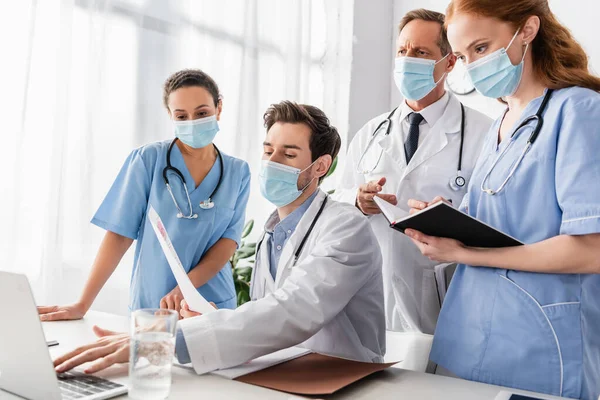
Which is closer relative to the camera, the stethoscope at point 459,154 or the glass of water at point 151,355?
the glass of water at point 151,355

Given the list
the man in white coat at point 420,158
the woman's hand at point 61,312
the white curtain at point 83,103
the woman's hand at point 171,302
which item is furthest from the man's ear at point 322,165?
the white curtain at point 83,103

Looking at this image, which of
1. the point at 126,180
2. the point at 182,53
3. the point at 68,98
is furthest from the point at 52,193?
the point at 182,53

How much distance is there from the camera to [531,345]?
3.82 ft

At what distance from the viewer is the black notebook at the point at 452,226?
1100mm

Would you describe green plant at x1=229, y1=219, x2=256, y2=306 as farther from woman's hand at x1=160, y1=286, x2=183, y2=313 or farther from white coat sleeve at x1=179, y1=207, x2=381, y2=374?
white coat sleeve at x1=179, y1=207, x2=381, y2=374

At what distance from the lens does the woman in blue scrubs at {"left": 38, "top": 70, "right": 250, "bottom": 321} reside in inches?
70.0

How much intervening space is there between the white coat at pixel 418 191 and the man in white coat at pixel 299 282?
295 mm

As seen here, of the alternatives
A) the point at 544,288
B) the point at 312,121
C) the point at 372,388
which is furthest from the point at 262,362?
the point at 312,121

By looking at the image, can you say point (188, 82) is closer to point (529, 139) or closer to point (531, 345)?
point (529, 139)

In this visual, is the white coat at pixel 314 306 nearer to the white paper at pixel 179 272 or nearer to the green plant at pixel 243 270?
the white paper at pixel 179 272

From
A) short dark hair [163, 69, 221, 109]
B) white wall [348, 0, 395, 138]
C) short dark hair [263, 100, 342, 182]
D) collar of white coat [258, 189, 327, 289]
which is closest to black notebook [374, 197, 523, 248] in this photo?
collar of white coat [258, 189, 327, 289]

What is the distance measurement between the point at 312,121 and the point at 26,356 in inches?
39.2

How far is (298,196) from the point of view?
5.24ft

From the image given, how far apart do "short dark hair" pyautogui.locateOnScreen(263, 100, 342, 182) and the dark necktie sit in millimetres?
341
